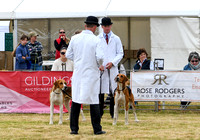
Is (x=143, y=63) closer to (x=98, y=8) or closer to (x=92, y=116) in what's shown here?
(x=98, y=8)

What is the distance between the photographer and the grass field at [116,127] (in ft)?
23.3

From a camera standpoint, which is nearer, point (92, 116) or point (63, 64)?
point (92, 116)

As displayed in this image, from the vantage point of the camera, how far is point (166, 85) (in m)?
10.5

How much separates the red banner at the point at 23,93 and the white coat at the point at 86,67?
352 centimetres

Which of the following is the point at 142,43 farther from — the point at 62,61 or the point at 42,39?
the point at 62,61

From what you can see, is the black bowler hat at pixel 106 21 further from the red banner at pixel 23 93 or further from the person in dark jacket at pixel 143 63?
the person in dark jacket at pixel 143 63

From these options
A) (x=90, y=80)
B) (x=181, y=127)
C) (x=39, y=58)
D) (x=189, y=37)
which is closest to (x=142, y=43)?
(x=189, y=37)

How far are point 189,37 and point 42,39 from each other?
4.43m

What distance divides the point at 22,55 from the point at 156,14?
12.7ft

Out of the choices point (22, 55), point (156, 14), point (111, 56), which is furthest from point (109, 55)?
point (156, 14)

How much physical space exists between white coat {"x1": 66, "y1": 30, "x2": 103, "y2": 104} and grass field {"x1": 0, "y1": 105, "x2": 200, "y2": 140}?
61 cm

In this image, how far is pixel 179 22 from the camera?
13180mm

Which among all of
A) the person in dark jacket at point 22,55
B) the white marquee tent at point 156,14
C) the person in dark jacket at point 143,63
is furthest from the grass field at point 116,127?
the white marquee tent at point 156,14

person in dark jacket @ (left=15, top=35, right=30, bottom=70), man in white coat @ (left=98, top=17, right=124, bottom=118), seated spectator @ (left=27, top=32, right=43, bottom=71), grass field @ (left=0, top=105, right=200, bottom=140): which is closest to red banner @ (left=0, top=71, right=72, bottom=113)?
grass field @ (left=0, top=105, right=200, bottom=140)
